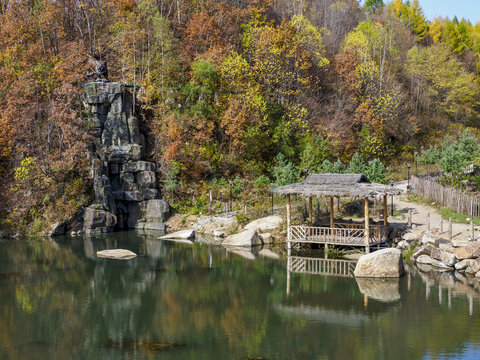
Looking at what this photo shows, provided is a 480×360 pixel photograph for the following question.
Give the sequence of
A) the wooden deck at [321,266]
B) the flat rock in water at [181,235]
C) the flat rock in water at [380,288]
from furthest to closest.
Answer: the flat rock in water at [181,235]
the wooden deck at [321,266]
the flat rock in water at [380,288]

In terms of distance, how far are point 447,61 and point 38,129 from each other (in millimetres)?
50928

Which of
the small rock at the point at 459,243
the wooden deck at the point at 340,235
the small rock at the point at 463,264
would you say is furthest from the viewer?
the wooden deck at the point at 340,235

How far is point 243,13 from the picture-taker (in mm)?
54562

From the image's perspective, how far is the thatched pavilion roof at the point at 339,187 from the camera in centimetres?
2730

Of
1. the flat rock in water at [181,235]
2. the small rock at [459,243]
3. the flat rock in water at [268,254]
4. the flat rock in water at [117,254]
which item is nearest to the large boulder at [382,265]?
the small rock at [459,243]

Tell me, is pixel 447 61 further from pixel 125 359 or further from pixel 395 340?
pixel 125 359

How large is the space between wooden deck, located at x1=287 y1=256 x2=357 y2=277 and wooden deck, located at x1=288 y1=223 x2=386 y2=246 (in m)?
1.07

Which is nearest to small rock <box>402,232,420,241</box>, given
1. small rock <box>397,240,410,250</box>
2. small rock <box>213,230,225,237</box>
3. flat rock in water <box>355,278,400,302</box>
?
small rock <box>397,240,410,250</box>

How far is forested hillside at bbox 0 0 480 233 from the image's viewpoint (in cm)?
4141

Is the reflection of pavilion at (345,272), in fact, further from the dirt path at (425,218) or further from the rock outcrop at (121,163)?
the rock outcrop at (121,163)

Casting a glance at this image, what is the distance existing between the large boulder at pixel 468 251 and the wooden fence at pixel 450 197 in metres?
6.28

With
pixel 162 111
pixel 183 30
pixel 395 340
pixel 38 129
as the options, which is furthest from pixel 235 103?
pixel 395 340

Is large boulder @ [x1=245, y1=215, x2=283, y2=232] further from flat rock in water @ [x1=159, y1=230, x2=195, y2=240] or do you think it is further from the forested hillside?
flat rock in water @ [x1=159, y1=230, x2=195, y2=240]

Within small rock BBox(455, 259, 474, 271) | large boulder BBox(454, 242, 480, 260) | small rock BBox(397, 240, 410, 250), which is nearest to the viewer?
large boulder BBox(454, 242, 480, 260)
